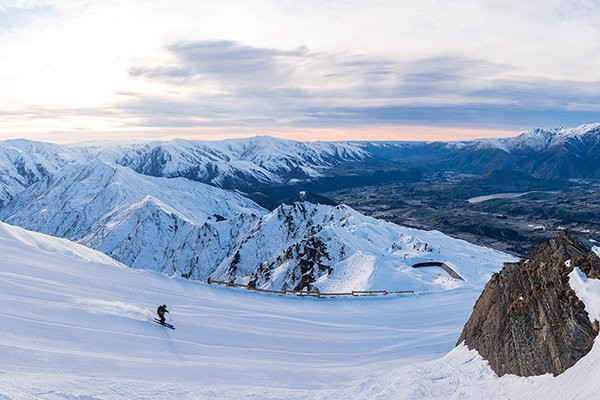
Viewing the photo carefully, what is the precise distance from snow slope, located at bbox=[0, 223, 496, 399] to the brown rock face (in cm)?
379

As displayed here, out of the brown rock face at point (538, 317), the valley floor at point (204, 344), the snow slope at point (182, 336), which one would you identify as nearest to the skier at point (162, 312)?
the snow slope at point (182, 336)

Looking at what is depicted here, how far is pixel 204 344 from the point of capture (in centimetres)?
1756

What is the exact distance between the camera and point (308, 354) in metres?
18.3

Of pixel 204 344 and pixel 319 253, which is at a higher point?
pixel 204 344

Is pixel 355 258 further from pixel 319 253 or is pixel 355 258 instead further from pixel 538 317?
pixel 538 317

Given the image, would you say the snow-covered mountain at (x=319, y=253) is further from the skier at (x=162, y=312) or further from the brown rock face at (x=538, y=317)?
the brown rock face at (x=538, y=317)

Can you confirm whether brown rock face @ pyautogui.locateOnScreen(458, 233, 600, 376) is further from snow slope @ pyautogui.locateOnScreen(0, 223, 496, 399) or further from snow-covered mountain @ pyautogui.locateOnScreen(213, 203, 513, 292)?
snow-covered mountain @ pyautogui.locateOnScreen(213, 203, 513, 292)

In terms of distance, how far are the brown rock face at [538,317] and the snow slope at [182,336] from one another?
379 cm

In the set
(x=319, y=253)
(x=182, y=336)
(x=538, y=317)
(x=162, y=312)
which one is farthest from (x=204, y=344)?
(x=319, y=253)

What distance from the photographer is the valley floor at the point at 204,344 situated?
1290 centimetres

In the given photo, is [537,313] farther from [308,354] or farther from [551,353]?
[308,354]

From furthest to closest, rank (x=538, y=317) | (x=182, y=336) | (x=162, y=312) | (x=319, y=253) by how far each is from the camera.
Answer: (x=319, y=253) → (x=162, y=312) → (x=182, y=336) → (x=538, y=317)

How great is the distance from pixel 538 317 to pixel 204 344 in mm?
11794

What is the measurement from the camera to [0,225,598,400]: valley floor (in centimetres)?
1290
